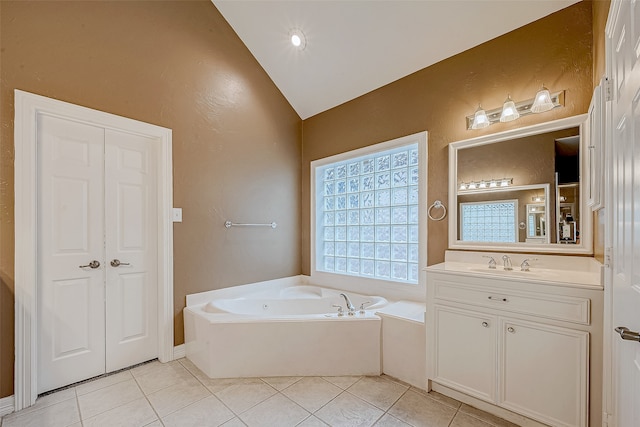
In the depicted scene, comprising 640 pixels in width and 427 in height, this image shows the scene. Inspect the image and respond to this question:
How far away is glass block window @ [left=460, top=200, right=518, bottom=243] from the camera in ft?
7.10

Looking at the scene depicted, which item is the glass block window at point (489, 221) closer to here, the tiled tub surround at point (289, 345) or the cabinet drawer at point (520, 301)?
the cabinet drawer at point (520, 301)

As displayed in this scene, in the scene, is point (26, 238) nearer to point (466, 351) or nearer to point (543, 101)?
point (466, 351)

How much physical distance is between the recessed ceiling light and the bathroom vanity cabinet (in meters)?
2.44

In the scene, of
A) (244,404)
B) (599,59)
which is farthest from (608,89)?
(244,404)

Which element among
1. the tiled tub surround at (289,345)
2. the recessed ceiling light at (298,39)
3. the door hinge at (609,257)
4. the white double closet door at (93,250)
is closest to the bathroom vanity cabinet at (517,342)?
→ the door hinge at (609,257)

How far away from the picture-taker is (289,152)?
11.8 ft

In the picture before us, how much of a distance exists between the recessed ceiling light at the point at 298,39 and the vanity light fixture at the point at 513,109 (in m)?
1.71

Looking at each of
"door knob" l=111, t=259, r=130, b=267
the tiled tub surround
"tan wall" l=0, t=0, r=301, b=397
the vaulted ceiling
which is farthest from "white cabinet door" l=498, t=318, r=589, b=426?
"door knob" l=111, t=259, r=130, b=267

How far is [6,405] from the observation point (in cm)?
181

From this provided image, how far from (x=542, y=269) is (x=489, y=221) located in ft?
1.52

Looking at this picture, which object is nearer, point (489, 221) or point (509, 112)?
point (509, 112)

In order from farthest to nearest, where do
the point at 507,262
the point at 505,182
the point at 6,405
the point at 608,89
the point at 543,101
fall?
the point at 505,182 < the point at 507,262 < the point at 543,101 < the point at 6,405 < the point at 608,89

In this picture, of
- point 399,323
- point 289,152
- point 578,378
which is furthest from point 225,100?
point 578,378

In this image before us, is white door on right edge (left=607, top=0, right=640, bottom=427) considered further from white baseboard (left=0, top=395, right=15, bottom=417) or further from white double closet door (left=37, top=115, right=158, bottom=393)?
white baseboard (left=0, top=395, right=15, bottom=417)
